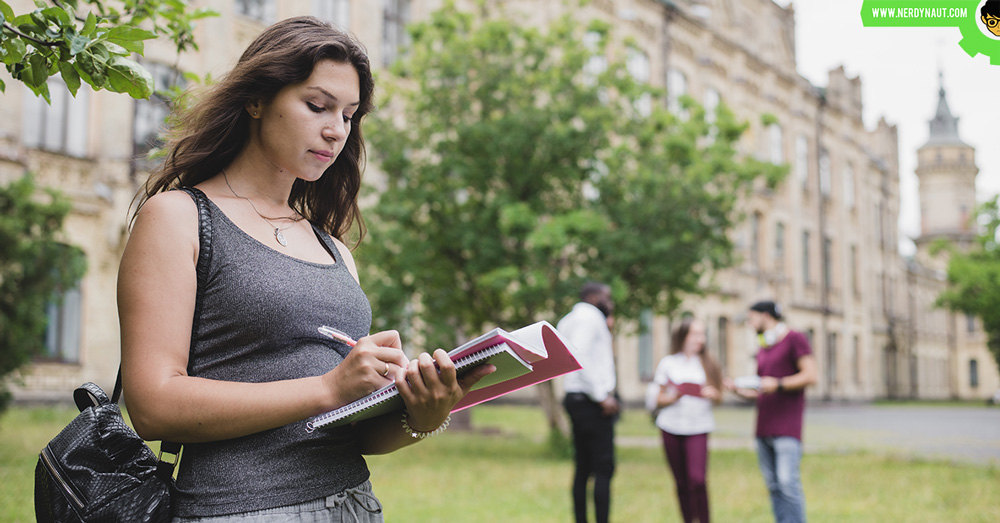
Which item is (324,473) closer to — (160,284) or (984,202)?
(160,284)

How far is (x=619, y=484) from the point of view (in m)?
11.9

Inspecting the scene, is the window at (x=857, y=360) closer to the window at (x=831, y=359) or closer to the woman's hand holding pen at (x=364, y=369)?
the window at (x=831, y=359)

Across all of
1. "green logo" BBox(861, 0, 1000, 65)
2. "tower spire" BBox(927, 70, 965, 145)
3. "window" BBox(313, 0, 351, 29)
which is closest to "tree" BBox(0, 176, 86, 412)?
"green logo" BBox(861, 0, 1000, 65)

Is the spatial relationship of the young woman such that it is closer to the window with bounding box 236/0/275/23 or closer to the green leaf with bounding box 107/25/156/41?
the green leaf with bounding box 107/25/156/41

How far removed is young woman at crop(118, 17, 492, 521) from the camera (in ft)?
5.56

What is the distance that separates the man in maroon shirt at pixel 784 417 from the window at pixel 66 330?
16.9 m

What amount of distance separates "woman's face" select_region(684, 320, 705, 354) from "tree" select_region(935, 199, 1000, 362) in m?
37.6

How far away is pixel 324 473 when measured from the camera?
1866 mm

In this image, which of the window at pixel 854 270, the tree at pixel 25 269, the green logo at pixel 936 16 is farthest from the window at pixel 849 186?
the green logo at pixel 936 16

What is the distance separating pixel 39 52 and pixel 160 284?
905mm

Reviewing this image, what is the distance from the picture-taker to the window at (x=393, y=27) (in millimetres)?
25031

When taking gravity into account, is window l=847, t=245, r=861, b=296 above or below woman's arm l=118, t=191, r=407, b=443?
above

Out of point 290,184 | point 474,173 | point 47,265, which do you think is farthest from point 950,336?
point 290,184

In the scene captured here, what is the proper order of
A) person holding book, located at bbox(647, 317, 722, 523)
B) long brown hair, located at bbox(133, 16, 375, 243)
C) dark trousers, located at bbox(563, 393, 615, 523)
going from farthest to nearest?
person holding book, located at bbox(647, 317, 722, 523), dark trousers, located at bbox(563, 393, 615, 523), long brown hair, located at bbox(133, 16, 375, 243)
